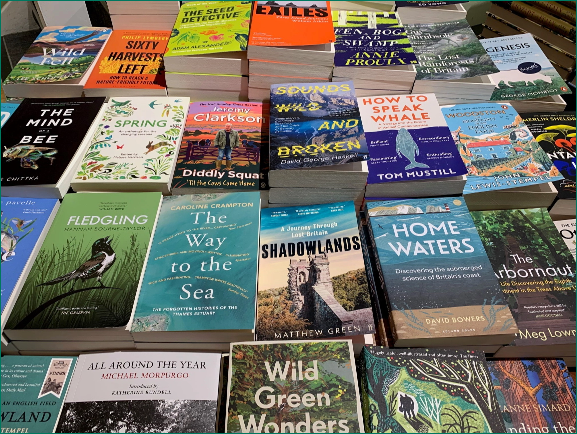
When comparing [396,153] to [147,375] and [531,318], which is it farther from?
[147,375]

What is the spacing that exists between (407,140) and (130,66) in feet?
3.96

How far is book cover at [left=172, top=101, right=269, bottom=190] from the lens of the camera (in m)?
1.48

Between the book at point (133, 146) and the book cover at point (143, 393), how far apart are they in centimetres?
57

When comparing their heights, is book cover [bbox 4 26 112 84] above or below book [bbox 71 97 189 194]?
above

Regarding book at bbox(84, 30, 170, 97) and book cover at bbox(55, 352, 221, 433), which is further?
book at bbox(84, 30, 170, 97)

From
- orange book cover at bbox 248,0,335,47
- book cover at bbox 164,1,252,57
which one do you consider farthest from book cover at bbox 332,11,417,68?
book cover at bbox 164,1,252,57

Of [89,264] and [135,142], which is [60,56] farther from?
[89,264]

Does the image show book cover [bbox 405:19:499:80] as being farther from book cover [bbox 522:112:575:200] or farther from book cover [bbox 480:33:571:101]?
book cover [bbox 522:112:575:200]

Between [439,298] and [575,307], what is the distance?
424 mm

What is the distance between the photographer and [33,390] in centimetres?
109

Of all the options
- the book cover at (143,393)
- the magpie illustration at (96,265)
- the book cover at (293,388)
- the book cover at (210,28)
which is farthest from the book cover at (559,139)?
the magpie illustration at (96,265)

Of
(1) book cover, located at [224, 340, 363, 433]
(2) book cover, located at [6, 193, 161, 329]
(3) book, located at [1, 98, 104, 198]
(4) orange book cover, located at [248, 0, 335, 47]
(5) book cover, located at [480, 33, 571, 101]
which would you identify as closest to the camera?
(1) book cover, located at [224, 340, 363, 433]

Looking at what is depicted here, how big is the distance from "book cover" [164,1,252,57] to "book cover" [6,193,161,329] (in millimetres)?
661

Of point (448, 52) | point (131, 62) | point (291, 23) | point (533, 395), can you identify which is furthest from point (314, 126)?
point (533, 395)
